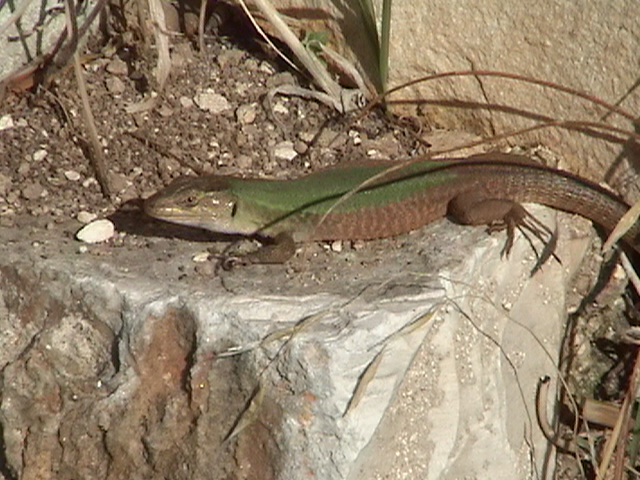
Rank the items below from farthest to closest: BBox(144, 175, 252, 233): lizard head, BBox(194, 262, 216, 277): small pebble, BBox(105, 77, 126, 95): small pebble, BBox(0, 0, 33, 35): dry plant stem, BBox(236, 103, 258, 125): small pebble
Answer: BBox(105, 77, 126, 95): small pebble → BBox(236, 103, 258, 125): small pebble → BBox(0, 0, 33, 35): dry plant stem → BBox(144, 175, 252, 233): lizard head → BBox(194, 262, 216, 277): small pebble

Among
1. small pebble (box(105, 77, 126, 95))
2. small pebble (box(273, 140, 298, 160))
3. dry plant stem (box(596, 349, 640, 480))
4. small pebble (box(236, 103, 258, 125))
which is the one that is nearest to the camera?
dry plant stem (box(596, 349, 640, 480))

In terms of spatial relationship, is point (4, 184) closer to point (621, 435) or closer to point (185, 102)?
point (185, 102)

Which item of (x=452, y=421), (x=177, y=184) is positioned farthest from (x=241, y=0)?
(x=452, y=421)

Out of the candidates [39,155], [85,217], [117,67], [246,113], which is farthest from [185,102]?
[85,217]

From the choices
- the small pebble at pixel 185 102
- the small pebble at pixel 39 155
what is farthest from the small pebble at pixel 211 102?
the small pebble at pixel 39 155

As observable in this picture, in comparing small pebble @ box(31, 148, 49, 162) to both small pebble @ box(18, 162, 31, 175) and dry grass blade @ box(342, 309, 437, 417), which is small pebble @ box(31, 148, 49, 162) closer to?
small pebble @ box(18, 162, 31, 175)

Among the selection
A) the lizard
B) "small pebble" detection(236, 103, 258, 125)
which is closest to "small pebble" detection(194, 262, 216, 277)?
the lizard
